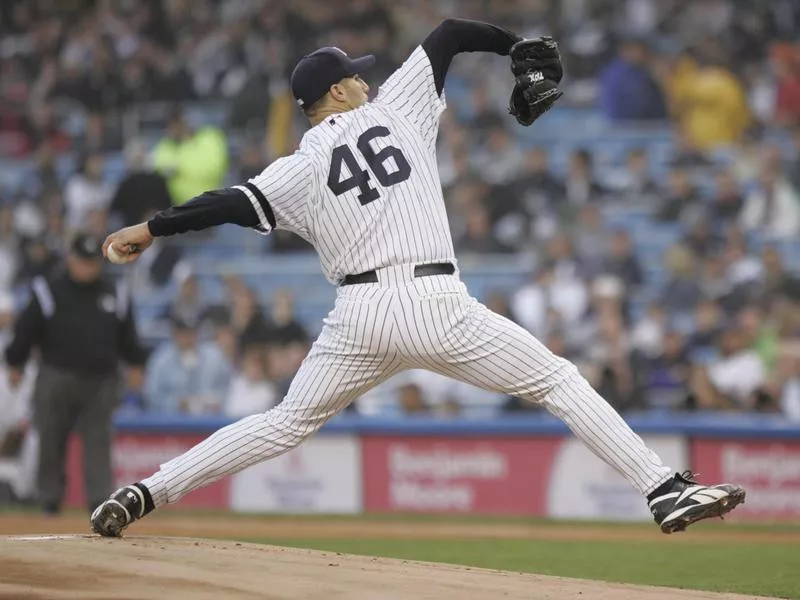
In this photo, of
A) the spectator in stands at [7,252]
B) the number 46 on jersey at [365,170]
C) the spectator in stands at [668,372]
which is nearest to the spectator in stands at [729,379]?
the spectator in stands at [668,372]

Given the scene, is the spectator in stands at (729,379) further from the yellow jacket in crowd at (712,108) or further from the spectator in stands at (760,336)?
the yellow jacket in crowd at (712,108)

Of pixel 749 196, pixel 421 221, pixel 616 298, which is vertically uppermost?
pixel 749 196

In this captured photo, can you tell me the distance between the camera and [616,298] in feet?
42.8

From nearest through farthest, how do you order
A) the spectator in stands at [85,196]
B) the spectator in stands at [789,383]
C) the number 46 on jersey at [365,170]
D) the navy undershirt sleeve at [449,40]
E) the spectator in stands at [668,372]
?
the number 46 on jersey at [365,170] < the navy undershirt sleeve at [449,40] < the spectator in stands at [789,383] < the spectator in stands at [668,372] < the spectator in stands at [85,196]

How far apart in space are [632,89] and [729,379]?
4.33 meters

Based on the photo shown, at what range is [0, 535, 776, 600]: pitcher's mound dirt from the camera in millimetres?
4938

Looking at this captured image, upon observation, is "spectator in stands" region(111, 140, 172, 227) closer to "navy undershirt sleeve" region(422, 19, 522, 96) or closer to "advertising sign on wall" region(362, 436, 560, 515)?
"advertising sign on wall" region(362, 436, 560, 515)

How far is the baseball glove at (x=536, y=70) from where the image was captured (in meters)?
6.00

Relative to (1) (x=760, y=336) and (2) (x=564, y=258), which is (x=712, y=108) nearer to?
(2) (x=564, y=258)

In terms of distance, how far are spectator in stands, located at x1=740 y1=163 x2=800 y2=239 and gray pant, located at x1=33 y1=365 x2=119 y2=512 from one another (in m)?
6.52

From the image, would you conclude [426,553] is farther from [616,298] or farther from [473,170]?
[473,170]

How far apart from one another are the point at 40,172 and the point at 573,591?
1223cm

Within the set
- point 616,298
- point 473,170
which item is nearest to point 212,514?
point 616,298

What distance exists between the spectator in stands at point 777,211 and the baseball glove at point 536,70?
8.16 m
